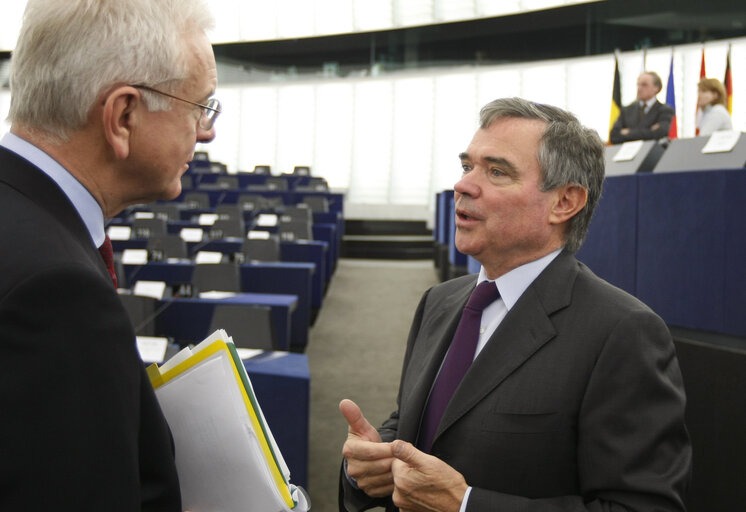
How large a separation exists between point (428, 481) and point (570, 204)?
686mm

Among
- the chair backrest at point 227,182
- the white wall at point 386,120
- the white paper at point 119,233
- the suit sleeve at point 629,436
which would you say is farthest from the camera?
the white wall at point 386,120

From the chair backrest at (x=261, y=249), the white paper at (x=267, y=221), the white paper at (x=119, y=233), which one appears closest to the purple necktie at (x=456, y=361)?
the chair backrest at (x=261, y=249)

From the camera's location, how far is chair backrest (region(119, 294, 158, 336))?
3.79m

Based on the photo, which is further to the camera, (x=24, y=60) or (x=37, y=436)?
(x=24, y=60)

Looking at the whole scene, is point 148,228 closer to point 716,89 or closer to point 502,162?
point 716,89

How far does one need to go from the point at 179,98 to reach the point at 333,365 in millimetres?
4464

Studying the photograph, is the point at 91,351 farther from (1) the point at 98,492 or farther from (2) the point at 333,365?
(2) the point at 333,365

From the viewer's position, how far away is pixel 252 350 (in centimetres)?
331

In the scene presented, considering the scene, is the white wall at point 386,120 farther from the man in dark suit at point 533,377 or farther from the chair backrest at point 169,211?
the man in dark suit at point 533,377

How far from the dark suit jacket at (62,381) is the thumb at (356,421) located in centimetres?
65

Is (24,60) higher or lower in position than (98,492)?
higher

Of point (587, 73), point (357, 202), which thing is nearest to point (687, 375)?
point (587, 73)

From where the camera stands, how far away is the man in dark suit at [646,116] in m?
5.81

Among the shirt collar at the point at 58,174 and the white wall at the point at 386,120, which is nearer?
the shirt collar at the point at 58,174
